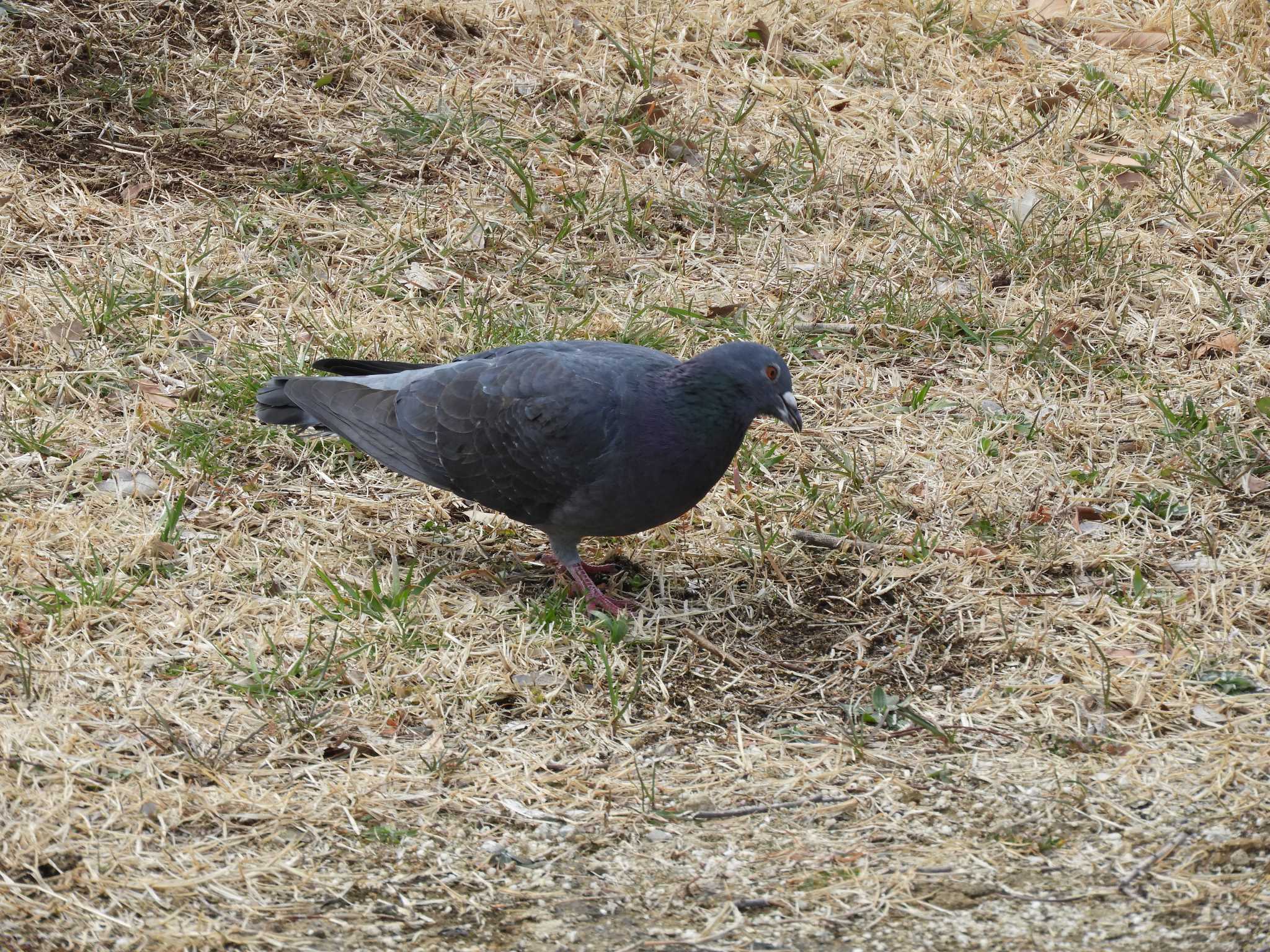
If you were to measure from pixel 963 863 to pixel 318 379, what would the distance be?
238 centimetres

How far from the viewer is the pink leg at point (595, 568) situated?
4262mm

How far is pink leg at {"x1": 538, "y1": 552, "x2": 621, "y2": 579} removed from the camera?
168 inches

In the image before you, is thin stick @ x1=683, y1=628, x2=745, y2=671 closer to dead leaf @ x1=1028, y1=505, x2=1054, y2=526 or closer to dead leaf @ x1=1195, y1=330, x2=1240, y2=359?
dead leaf @ x1=1028, y1=505, x2=1054, y2=526

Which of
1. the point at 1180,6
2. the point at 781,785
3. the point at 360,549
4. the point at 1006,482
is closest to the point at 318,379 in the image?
the point at 360,549

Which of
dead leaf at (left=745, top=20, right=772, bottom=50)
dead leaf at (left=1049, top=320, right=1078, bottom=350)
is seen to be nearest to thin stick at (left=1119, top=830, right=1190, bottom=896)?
dead leaf at (left=1049, top=320, right=1078, bottom=350)

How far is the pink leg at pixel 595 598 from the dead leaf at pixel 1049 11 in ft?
15.3

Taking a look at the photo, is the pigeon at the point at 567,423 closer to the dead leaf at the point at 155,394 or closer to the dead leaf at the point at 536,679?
the dead leaf at the point at 536,679

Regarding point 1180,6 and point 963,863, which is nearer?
point 963,863

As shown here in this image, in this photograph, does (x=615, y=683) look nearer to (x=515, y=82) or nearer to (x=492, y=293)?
(x=492, y=293)

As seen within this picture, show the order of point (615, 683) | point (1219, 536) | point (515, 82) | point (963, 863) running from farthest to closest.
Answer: point (515, 82)
point (1219, 536)
point (615, 683)
point (963, 863)

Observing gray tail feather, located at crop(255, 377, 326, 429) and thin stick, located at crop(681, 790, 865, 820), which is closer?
thin stick, located at crop(681, 790, 865, 820)

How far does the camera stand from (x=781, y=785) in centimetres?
332

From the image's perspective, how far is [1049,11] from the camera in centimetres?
729

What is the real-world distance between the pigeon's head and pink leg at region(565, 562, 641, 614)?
27.4 inches
